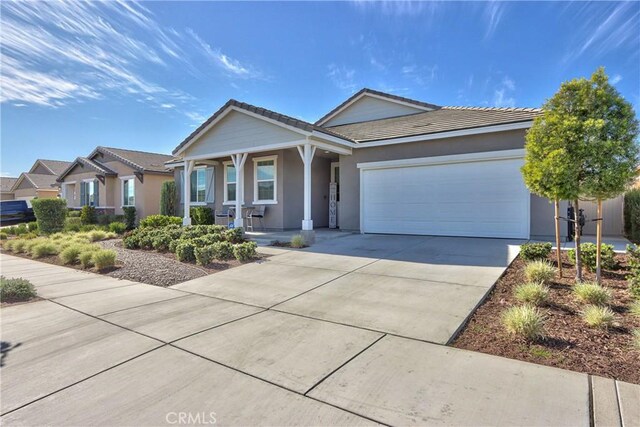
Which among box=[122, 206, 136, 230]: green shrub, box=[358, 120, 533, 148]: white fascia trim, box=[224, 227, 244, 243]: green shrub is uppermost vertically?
box=[358, 120, 533, 148]: white fascia trim

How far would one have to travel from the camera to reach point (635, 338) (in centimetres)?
348

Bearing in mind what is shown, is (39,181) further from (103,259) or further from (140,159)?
(103,259)

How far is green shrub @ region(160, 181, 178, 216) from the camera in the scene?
1772 centimetres

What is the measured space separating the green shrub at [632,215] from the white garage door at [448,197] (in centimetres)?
317

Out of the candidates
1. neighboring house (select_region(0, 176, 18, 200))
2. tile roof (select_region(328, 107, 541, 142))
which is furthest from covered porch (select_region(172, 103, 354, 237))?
neighboring house (select_region(0, 176, 18, 200))

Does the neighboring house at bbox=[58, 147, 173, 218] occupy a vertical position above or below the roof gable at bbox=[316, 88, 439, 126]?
below

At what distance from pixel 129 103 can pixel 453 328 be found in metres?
17.9

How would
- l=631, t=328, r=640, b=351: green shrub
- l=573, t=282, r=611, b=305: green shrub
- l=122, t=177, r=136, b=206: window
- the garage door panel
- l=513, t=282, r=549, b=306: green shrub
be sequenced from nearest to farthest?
l=631, t=328, r=640, b=351: green shrub → l=573, t=282, r=611, b=305: green shrub → l=513, t=282, r=549, b=306: green shrub → the garage door panel → l=122, t=177, r=136, b=206: window

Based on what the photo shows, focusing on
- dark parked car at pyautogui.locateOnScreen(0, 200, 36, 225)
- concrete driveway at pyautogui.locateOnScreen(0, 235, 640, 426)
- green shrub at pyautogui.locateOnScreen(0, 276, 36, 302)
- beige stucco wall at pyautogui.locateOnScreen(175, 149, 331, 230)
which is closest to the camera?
concrete driveway at pyautogui.locateOnScreen(0, 235, 640, 426)

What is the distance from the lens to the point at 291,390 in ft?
9.05

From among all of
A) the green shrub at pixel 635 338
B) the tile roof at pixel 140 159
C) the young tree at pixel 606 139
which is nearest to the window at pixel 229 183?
the tile roof at pixel 140 159

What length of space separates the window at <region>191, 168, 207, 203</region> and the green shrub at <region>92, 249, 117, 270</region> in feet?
29.2

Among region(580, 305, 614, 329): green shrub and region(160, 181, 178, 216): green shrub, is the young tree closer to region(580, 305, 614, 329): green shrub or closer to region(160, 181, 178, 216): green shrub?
region(580, 305, 614, 329): green shrub

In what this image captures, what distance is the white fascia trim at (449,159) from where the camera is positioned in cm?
984
